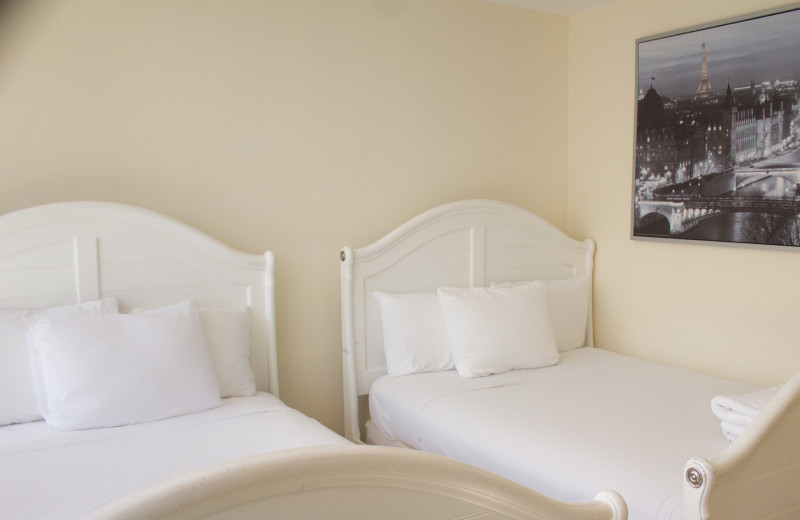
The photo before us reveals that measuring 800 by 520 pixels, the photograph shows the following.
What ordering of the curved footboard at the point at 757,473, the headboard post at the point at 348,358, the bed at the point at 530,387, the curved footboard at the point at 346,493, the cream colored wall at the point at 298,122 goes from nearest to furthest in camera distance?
the curved footboard at the point at 346,493 → the curved footboard at the point at 757,473 → the bed at the point at 530,387 → the cream colored wall at the point at 298,122 → the headboard post at the point at 348,358

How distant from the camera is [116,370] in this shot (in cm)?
198

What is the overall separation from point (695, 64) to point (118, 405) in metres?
2.75

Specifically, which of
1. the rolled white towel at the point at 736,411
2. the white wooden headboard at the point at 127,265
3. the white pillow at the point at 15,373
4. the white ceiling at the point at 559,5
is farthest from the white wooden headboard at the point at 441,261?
the rolled white towel at the point at 736,411

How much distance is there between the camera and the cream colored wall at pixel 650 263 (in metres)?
2.65

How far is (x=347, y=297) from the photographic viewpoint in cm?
277

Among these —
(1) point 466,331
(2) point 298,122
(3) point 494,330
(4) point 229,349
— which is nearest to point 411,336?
(1) point 466,331

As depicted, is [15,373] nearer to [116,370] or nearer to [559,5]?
[116,370]

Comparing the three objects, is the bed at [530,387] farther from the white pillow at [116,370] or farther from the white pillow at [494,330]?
the white pillow at [116,370]

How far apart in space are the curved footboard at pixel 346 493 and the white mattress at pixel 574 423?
23.8 inches

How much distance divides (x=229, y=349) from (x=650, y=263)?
2.06m

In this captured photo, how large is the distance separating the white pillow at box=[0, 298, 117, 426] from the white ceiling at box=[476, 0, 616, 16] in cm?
260

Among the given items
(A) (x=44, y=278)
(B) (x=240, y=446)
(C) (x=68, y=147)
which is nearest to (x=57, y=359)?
(A) (x=44, y=278)

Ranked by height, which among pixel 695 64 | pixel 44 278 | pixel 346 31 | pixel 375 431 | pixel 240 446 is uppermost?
pixel 346 31

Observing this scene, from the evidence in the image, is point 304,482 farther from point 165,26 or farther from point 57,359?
point 165,26
